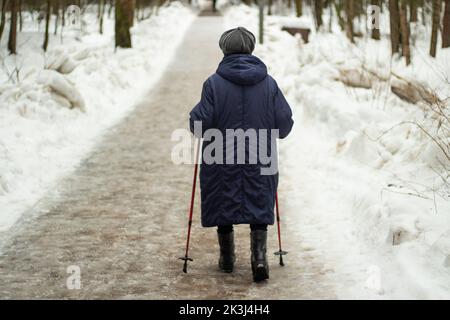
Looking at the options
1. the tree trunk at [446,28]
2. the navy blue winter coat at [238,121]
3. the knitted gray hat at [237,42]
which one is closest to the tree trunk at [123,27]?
the tree trunk at [446,28]

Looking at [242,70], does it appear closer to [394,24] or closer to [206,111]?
[206,111]

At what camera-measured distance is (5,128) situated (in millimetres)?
9023

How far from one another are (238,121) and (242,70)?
394mm

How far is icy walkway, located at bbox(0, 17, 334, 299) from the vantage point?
4777 mm

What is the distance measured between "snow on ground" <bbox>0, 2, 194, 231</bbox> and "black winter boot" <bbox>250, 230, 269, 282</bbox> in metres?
2.73

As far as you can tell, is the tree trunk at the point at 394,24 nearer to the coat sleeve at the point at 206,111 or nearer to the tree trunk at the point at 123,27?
the tree trunk at the point at 123,27

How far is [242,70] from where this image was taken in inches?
189

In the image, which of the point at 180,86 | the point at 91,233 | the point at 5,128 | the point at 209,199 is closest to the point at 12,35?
the point at 180,86

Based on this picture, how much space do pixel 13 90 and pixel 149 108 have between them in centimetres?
291

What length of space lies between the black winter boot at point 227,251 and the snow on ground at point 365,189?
0.85 metres

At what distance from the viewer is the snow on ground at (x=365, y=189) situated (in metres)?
4.78
